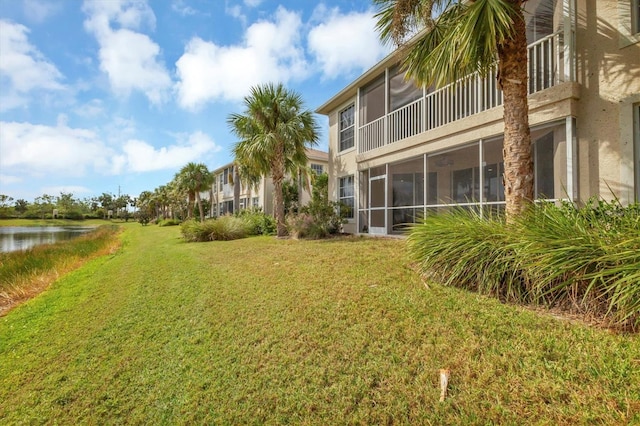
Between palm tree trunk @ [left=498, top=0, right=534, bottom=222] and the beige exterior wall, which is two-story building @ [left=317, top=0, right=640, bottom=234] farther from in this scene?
palm tree trunk @ [left=498, top=0, right=534, bottom=222]

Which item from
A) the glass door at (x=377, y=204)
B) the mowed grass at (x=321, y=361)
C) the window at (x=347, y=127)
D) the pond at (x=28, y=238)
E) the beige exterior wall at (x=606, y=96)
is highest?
the window at (x=347, y=127)

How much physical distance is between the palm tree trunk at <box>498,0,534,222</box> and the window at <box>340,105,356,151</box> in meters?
9.04

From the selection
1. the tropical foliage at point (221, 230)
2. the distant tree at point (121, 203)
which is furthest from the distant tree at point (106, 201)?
the tropical foliage at point (221, 230)

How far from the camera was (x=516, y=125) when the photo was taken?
5004mm

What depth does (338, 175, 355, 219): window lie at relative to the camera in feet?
45.5

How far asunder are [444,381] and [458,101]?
8.33 metres

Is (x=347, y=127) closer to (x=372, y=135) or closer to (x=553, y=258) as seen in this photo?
(x=372, y=135)

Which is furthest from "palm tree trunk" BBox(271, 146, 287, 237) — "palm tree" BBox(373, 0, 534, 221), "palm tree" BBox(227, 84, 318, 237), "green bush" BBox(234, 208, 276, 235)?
"palm tree" BBox(373, 0, 534, 221)

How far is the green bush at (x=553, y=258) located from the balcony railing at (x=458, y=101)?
3122 millimetres

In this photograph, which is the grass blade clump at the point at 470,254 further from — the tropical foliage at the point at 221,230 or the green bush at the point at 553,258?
the tropical foliage at the point at 221,230

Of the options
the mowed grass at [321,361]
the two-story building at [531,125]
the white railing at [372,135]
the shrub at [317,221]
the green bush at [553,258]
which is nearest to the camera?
the mowed grass at [321,361]

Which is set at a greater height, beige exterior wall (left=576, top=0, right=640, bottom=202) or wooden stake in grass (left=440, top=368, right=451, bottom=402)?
beige exterior wall (left=576, top=0, right=640, bottom=202)

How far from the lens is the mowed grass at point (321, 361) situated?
2396mm

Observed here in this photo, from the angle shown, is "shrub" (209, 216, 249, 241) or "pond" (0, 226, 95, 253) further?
"pond" (0, 226, 95, 253)
